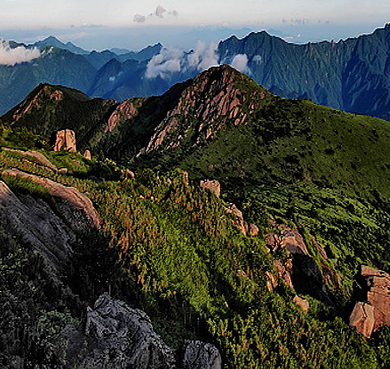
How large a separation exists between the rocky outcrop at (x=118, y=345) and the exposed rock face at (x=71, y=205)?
10.5m

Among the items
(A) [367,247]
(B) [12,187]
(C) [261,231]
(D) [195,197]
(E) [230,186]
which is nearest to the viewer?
(B) [12,187]

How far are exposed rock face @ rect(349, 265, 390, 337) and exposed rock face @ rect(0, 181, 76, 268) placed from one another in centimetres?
2797

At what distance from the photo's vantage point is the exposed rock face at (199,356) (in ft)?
44.2

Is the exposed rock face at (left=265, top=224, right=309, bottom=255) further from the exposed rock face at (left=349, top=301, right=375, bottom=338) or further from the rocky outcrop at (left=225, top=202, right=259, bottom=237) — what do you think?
the exposed rock face at (left=349, top=301, right=375, bottom=338)

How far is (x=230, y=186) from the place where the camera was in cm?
15938

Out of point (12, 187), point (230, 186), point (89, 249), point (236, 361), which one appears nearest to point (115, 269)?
point (89, 249)

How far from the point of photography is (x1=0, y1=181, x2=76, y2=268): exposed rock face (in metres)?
16.2

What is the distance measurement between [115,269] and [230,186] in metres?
143

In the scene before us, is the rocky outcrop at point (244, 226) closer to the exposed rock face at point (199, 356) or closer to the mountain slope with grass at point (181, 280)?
the mountain slope with grass at point (181, 280)

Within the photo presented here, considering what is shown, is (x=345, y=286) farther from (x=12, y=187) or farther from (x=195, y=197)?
(x=12, y=187)

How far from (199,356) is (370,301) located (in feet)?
104

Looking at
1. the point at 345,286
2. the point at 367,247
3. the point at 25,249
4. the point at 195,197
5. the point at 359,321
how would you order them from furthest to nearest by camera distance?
the point at 367,247 < the point at 345,286 < the point at 195,197 < the point at 359,321 < the point at 25,249

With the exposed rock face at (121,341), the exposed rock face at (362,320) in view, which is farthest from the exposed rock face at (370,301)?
the exposed rock face at (121,341)

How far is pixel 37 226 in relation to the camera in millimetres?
18781
